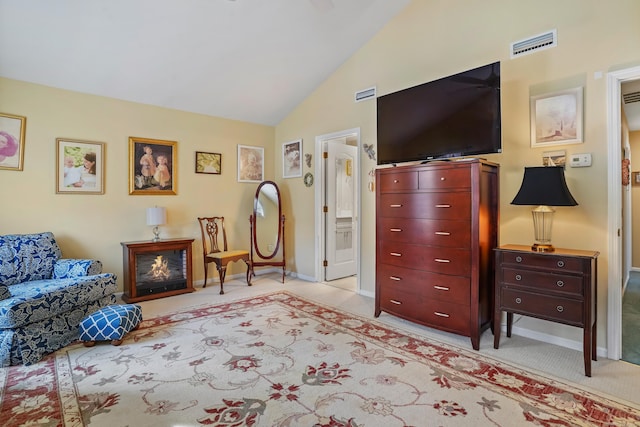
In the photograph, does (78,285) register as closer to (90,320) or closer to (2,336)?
(90,320)

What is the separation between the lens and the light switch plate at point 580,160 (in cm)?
269

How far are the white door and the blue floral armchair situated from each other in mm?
3034

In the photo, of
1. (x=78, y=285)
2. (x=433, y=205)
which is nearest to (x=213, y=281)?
(x=78, y=285)

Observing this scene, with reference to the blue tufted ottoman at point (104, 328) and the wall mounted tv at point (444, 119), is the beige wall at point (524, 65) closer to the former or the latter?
the wall mounted tv at point (444, 119)

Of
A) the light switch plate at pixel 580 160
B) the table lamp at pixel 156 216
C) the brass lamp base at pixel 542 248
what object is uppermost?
the light switch plate at pixel 580 160

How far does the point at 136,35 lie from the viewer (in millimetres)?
3373

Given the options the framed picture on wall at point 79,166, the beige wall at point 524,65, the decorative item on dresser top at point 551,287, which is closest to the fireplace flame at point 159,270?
the framed picture on wall at point 79,166

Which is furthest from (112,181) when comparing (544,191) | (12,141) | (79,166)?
(544,191)

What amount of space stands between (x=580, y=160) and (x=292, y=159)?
3.93m

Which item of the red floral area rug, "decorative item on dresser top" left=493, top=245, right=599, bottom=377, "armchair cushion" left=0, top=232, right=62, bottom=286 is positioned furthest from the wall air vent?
"armchair cushion" left=0, top=232, right=62, bottom=286

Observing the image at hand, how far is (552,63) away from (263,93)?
3.56 meters

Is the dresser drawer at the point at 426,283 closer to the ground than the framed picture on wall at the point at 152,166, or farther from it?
closer to the ground

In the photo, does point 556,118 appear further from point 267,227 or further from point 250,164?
point 267,227

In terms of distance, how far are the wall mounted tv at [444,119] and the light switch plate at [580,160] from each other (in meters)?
0.62
